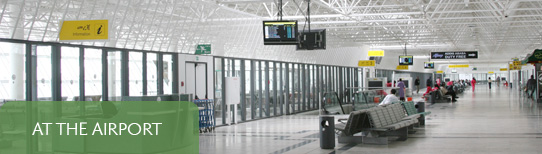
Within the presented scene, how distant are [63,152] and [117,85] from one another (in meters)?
3.24

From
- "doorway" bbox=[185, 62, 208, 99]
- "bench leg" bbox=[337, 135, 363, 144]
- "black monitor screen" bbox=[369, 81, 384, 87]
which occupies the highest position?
"doorway" bbox=[185, 62, 208, 99]

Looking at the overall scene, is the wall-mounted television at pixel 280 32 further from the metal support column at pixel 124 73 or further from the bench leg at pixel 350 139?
the bench leg at pixel 350 139

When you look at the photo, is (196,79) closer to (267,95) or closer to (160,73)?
(160,73)

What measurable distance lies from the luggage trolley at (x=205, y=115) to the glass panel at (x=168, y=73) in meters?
0.97

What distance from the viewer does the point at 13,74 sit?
434 inches

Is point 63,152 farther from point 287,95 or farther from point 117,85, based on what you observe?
point 287,95

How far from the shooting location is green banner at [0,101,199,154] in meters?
10.5

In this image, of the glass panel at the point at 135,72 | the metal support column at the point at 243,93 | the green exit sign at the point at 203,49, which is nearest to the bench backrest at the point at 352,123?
the glass panel at the point at 135,72

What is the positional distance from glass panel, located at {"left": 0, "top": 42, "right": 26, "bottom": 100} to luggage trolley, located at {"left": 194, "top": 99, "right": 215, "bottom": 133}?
5.35 m

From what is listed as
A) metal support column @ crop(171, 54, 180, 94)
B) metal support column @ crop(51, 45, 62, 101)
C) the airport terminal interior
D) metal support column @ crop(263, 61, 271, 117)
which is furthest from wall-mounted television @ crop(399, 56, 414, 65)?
metal support column @ crop(51, 45, 62, 101)

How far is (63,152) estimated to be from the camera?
10.8m

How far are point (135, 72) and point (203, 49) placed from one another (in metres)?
2.99

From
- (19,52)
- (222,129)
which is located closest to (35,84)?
(19,52)

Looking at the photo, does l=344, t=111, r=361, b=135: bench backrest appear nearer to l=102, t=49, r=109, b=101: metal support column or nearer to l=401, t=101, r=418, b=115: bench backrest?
l=401, t=101, r=418, b=115: bench backrest
